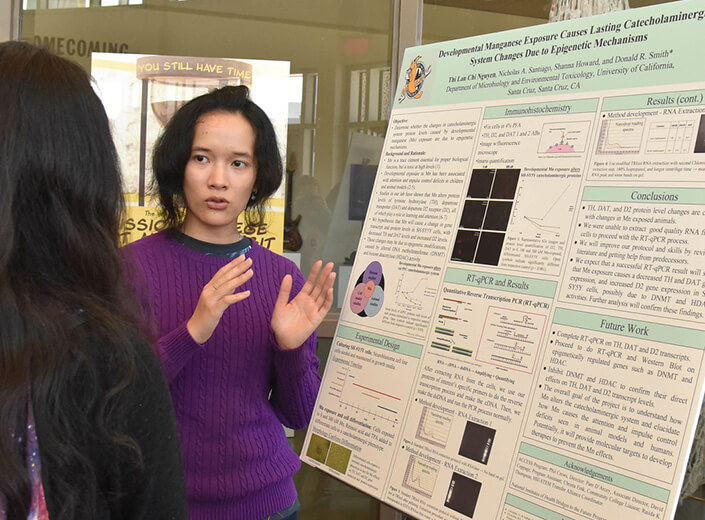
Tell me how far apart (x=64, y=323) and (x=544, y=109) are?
3.42ft

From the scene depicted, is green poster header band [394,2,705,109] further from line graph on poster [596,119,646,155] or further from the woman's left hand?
the woman's left hand

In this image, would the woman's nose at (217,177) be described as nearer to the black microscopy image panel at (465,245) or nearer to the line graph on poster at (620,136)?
the black microscopy image panel at (465,245)

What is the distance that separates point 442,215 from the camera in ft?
5.46

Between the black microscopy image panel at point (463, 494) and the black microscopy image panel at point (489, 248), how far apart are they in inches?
16.8

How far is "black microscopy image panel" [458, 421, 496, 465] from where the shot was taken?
143cm

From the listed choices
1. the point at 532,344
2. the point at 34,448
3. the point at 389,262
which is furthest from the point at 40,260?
the point at 389,262

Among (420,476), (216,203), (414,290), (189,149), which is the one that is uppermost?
(189,149)

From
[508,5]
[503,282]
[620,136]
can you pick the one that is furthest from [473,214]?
[508,5]

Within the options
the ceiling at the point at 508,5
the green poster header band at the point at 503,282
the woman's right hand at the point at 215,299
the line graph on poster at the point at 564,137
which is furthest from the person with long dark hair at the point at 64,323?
the ceiling at the point at 508,5

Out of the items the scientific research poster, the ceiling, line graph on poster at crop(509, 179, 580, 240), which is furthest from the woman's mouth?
the ceiling

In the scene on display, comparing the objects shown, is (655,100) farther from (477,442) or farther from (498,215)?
(477,442)

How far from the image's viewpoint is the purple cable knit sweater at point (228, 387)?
5.45 feet

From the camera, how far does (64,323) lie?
82 cm

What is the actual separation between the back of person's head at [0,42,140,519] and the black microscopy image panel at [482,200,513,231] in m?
0.86
